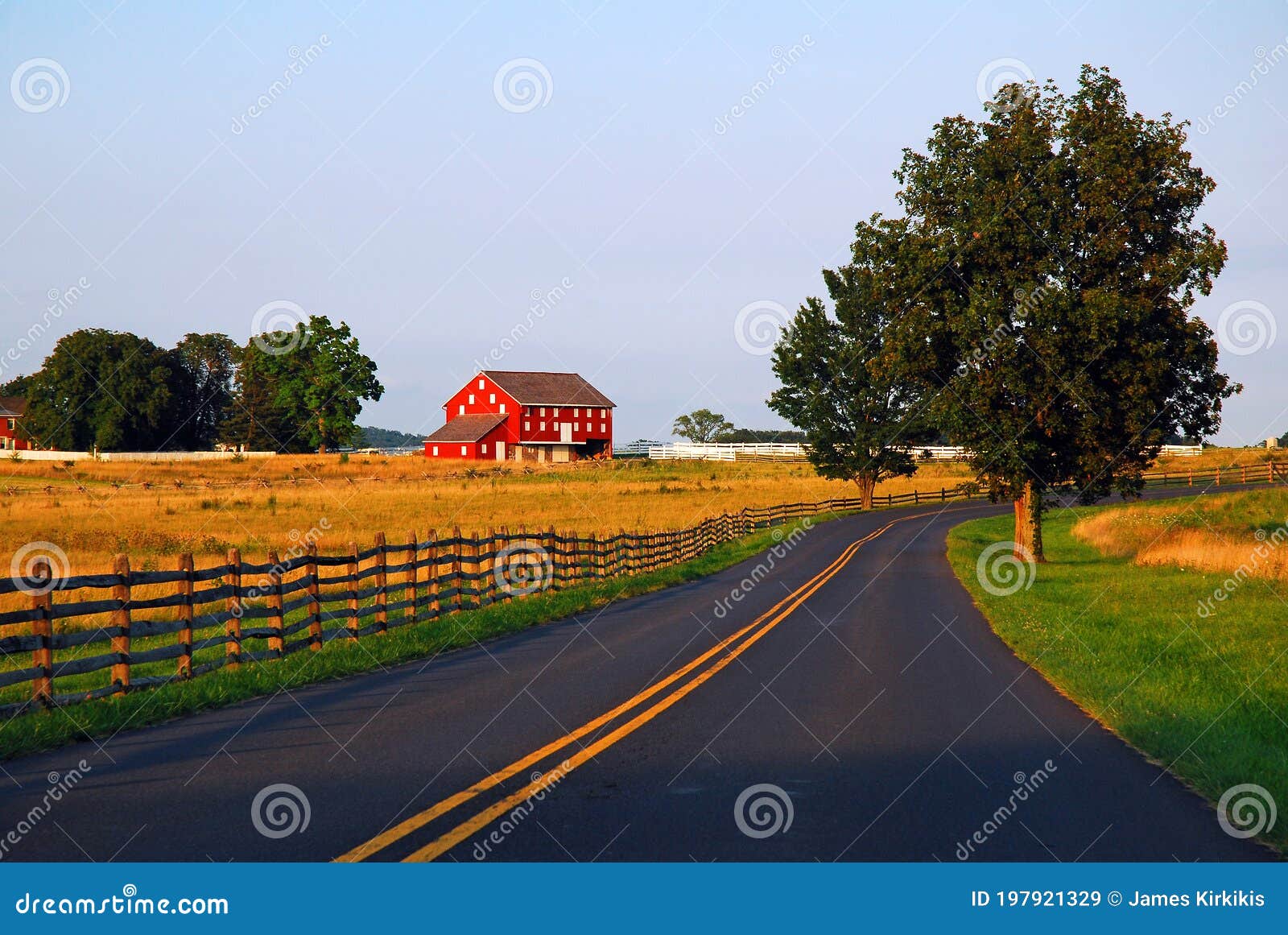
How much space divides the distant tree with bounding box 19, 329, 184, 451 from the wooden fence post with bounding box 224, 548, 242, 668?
96.5 m

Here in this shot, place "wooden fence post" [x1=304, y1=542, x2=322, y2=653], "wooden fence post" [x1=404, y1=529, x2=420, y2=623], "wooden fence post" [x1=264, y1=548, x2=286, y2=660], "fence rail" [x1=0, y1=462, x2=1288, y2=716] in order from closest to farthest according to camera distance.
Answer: "fence rail" [x1=0, y1=462, x2=1288, y2=716]
"wooden fence post" [x1=264, y1=548, x2=286, y2=660]
"wooden fence post" [x1=304, y1=542, x2=322, y2=653]
"wooden fence post" [x1=404, y1=529, x2=420, y2=623]

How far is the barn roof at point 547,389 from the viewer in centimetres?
10088

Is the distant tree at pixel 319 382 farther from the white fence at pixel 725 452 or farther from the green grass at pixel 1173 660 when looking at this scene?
the green grass at pixel 1173 660

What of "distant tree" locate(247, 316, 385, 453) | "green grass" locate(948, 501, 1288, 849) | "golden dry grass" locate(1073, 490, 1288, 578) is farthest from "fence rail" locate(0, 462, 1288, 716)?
"distant tree" locate(247, 316, 385, 453)

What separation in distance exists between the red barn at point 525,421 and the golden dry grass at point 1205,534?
191 ft

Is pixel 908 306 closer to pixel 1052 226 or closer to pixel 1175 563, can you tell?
pixel 1052 226

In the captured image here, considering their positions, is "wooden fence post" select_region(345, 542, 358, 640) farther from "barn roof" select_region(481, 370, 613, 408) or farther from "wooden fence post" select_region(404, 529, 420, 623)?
"barn roof" select_region(481, 370, 613, 408)

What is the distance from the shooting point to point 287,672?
1329 cm

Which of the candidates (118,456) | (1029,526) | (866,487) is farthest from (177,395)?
(1029,526)

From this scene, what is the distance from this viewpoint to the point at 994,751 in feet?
30.9

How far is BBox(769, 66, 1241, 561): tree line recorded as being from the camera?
30.5m

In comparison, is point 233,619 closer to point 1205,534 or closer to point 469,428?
point 1205,534

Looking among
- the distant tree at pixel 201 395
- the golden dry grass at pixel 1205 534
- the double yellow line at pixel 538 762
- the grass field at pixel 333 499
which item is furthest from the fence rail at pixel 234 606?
the distant tree at pixel 201 395

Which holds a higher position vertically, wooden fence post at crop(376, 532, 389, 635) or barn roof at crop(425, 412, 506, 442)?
barn roof at crop(425, 412, 506, 442)
